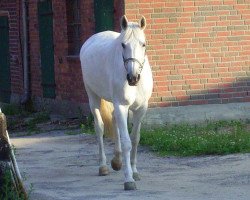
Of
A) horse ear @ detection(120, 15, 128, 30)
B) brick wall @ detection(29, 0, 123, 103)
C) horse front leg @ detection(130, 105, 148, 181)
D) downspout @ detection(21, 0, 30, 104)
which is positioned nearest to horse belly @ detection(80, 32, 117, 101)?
horse front leg @ detection(130, 105, 148, 181)

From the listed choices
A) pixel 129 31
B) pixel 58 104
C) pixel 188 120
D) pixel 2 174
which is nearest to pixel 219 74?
pixel 188 120

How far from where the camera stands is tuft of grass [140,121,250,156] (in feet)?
47.4

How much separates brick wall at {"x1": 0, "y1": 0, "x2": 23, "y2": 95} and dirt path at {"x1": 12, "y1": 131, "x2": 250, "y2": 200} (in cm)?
745

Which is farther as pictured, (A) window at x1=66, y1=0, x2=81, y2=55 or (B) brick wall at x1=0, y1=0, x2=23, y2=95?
(B) brick wall at x1=0, y1=0, x2=23, y2=95

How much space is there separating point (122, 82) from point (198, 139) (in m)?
3.37

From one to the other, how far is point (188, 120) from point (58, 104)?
14.7 feet

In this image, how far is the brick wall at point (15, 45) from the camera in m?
24.1

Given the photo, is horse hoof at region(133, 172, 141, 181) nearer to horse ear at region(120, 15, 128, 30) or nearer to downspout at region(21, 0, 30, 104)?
horse ear at region(120, 15, 128, 30)

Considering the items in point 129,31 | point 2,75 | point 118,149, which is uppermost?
point 129,31

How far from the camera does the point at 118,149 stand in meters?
13.0

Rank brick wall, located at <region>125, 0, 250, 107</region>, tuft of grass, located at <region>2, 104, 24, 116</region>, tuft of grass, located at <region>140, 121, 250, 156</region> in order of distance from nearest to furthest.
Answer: tuft of grass, located at <region>140, 121, 250, 156</region>
brick wall, located at <region>125, 0, 250, 107</region>
tuft of grass, located at <region>2, 104, 24, 116</region>

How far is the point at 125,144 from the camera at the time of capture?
1193cm

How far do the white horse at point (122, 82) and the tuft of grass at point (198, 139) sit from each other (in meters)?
1.69

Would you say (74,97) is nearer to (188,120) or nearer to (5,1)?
(188,120)
